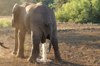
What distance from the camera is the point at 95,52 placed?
7.42m

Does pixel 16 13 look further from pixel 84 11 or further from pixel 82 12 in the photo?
pixel 82 12

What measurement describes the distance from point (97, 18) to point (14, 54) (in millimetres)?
17747

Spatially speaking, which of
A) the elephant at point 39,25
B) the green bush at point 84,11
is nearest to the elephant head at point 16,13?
the elephant at point 39,25

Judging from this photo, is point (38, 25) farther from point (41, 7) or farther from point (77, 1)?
point (77, 1)

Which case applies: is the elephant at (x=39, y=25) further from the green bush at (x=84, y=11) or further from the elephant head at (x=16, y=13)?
the green bush at (x=84, y=11)

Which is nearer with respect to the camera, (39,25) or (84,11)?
(39,25)

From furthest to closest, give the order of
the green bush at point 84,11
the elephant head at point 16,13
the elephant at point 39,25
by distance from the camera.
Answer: the green bush at point 84,11, the elephant head at point 16,13, the elephant at point 39,25

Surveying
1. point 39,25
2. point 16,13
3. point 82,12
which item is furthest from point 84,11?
point 39,25

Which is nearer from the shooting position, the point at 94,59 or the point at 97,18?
the point at 94,59

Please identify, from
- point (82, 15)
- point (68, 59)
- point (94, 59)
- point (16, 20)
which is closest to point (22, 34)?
point (16, 20)

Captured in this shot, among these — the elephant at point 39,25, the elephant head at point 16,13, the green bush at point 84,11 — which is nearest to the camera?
the elephant at point 39,25

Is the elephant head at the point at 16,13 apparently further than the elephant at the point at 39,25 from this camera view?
Yes

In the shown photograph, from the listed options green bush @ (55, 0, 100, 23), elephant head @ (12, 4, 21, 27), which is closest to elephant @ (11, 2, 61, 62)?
elephant head @ (12, 4, 21, 27)

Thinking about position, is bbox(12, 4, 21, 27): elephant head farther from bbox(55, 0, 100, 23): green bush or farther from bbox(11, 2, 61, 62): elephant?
bbox(55, 0, 100, 23): green bush
